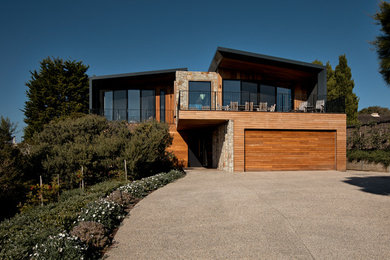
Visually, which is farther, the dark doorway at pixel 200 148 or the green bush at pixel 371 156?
the dark doorway at pixel 200 148

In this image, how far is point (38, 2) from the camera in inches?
383

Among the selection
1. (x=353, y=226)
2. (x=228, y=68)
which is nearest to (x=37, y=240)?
(x=353, y=226)

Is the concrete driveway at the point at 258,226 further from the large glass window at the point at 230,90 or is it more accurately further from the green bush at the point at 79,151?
the large glass window at the point at 230,90

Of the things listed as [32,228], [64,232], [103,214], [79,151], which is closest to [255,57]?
[79,151]

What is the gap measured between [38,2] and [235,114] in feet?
34.7

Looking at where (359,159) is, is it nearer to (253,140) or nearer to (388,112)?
(253,140)

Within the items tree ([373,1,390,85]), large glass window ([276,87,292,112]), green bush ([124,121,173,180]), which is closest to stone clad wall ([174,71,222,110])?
large glass window ([276,87,292,112])

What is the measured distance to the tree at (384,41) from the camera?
5216mm

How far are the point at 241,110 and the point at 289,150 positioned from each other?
3631 mm

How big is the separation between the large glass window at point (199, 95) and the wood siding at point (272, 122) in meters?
3.35

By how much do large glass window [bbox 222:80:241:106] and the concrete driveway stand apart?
8.63m

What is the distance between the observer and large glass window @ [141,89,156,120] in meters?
16.7

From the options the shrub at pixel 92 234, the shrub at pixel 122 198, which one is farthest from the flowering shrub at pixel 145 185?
the shrub at pixel 92 234

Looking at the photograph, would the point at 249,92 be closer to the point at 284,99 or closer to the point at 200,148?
the point at 284,99
